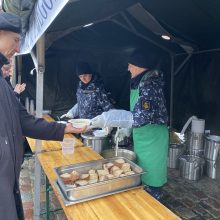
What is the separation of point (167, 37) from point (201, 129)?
1.69 m

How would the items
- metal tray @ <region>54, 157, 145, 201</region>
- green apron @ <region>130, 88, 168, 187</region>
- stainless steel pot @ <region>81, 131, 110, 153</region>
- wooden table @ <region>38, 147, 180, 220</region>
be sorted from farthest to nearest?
stainless steel pot @ <region>81, 131, 110, 153</region> < green apron @ <region>130, 88, 168, 187</region> < metal tray @ <region>54, 157, 145, 201</region> < wooden table @ <region>38, 147, 180, 220</region>

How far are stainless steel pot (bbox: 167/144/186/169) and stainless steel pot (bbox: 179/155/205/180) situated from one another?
1.00ft

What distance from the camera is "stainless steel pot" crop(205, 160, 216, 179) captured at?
13.3 ft

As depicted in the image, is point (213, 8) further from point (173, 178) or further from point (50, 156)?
point (173, 178)

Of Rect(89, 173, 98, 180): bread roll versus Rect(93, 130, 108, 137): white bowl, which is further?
Rect(93, 130, 108, 137): white bowl

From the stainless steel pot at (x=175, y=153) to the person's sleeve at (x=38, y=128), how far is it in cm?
289

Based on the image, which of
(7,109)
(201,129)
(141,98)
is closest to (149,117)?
(141,98)

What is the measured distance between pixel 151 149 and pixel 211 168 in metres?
2.09

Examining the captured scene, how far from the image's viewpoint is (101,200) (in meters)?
1.60

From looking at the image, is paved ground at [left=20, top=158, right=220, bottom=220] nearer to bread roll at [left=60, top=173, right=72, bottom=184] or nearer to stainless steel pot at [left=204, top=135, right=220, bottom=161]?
stainless steel pot at [left=204, top=135, right=220, bottom=161]

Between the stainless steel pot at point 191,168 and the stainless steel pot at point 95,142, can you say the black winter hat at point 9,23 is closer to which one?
the stainless steel pot at point 95,142

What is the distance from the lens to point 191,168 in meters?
3.96

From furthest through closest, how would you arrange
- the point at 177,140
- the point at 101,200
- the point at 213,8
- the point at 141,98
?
1. the point at 177,140
2. the point at 213,8
3. the point at 141,98
4. the point at 101,200

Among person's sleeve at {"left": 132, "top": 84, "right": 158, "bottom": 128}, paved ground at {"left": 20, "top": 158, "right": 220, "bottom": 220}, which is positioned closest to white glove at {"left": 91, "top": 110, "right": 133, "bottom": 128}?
person's sleeve at {"left": 132, "top": 84, "right": 158, "bottom": 128}
